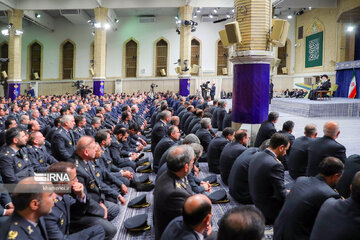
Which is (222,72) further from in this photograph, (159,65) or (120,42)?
(120,42)

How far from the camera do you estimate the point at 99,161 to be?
3.80 meters

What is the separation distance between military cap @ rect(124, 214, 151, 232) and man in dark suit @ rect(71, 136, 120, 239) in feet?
0.88

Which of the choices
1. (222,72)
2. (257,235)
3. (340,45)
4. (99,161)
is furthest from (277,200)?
(222,72)

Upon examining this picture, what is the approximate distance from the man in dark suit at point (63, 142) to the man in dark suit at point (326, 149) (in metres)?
3.37

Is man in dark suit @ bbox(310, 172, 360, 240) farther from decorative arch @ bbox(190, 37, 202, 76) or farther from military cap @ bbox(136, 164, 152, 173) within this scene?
decorative arch @ bbox(190, 37, 202, 76)

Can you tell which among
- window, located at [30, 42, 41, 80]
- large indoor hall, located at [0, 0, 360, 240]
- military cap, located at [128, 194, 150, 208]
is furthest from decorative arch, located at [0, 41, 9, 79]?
military cap, located at [128, 194, 150, 208]

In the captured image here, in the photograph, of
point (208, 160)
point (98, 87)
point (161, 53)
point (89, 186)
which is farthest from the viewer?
point (161, 53)

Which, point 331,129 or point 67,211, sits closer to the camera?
point 67,211

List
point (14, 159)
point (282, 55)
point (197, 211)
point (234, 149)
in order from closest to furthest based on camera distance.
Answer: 1. point (197, 211)
2. point (14, 159)
3. point (234, 149)
4. point (282, 55)

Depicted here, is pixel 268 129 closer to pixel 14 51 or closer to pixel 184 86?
pixel 184 86

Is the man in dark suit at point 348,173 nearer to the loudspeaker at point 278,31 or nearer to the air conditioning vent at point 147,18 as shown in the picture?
the loudspeaker at point 278,31

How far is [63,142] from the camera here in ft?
15.6

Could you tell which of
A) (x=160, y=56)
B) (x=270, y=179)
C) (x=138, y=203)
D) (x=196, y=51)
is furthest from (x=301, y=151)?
(x=160, y=56)

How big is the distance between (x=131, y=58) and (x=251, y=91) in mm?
17985
